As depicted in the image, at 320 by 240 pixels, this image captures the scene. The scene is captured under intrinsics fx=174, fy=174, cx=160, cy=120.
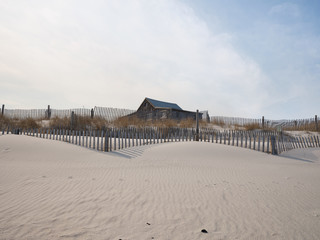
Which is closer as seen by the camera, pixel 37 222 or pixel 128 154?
pixel 37 222

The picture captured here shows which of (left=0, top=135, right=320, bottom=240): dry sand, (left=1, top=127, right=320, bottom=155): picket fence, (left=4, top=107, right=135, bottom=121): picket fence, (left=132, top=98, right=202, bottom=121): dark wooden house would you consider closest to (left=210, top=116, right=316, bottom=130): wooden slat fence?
(left=132, top=98, right=202, bottom=121): dark wooden house

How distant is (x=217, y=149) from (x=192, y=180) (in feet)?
16.9

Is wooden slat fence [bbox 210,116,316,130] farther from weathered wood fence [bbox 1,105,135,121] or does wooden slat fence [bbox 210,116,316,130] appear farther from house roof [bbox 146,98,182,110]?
weathered wood fence [bbox 1,105,135,121]

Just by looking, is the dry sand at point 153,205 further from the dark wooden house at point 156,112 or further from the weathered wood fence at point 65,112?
the dark wooden house at point 156,112

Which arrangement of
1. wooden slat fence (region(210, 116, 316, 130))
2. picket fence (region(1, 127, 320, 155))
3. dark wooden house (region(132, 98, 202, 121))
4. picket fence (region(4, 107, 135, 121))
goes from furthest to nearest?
1. dark wooden house (region(132, 98, 202, 121))
2. wooden slat fence (region(210, 116, 316, 130))
3. picket fence (region(4, 107, 135, 121))
4. picket fence (region(1, 127, 320, 155))

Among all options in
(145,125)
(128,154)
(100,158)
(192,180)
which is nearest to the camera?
(192,180)

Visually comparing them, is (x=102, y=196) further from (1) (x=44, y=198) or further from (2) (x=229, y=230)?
(2) (x=229, y=230)

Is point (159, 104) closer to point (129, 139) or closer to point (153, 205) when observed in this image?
point (129, 139)

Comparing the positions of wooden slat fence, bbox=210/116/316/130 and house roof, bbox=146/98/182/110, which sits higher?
house roof, bbox=146/98/182/110

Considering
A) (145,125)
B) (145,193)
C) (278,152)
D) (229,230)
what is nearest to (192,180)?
(145,193)

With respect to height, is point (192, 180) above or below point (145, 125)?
below

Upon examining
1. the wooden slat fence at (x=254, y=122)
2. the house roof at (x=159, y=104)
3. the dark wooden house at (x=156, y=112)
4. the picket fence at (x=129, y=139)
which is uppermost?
the house roof at (x=159, y=104)

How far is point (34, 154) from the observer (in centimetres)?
733

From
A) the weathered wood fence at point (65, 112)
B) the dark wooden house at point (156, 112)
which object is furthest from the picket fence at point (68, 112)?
the dark wooden house at point (156, 112)
